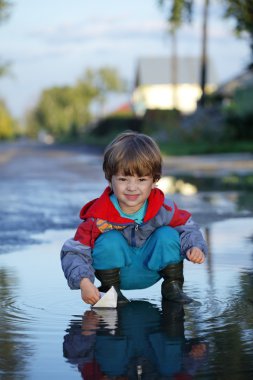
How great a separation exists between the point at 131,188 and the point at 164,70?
407ft

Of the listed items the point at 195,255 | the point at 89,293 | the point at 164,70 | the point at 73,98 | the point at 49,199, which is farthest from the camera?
the point at 73,98

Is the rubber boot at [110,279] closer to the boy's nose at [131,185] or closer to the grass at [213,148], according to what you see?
the boy's nose at [131,185]

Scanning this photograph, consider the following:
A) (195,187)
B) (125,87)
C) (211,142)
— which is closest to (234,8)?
(195,187)

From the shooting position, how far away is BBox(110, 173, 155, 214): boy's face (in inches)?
188

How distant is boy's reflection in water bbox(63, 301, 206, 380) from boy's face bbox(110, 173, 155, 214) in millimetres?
529

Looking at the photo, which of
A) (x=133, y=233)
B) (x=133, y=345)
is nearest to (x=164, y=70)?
(x=133, y=233)

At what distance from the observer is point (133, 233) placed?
4.91 meters

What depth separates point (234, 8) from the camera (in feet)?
51.9

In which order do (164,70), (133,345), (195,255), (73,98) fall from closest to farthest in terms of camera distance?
(133,345)
(195,255)
(164,70)
(73,98)

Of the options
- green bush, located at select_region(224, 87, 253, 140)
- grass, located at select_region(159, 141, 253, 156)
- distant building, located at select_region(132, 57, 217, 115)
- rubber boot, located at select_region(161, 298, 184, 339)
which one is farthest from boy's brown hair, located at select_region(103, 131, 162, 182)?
distant building, located at select_region(132, 57, 217, 115)

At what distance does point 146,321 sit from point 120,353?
0.70 m

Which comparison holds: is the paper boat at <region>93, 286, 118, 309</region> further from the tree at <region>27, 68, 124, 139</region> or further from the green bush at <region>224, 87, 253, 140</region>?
the tree at <region>27, 68, 124, 139</region>

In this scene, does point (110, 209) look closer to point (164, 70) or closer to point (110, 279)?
point (110, 279)

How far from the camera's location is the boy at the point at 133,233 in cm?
475
